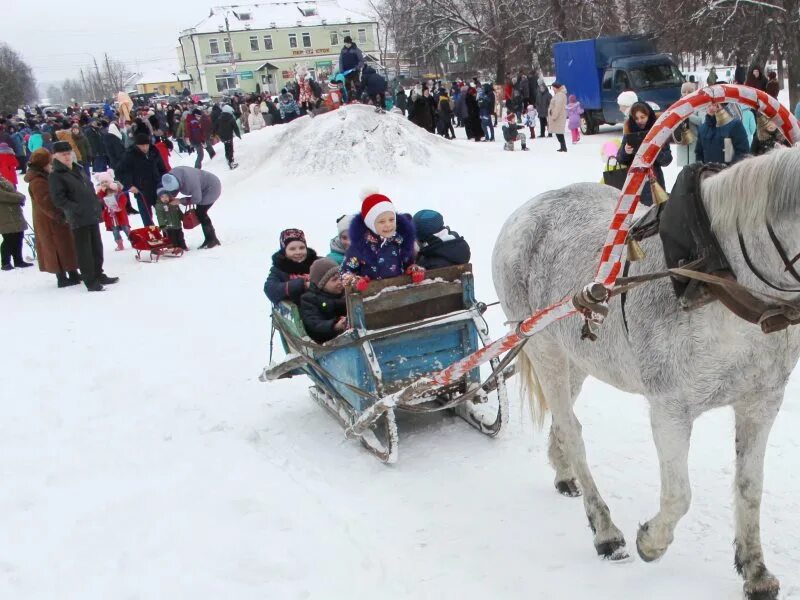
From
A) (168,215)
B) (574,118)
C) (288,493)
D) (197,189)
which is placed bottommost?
(288,493)

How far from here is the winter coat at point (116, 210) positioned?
12352mm

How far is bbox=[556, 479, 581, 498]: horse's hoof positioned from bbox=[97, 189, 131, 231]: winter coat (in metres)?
10.4

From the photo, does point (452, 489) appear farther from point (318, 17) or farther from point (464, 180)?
point (318, 17)

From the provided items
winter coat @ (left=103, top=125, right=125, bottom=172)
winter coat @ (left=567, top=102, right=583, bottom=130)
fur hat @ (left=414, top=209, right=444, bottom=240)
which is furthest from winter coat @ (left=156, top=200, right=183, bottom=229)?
winter coat @ (left=567, top=102, right=583, bottom=130)

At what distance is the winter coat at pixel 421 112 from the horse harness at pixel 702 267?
22033 millimetres

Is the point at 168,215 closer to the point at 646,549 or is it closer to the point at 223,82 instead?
the point at 646,549

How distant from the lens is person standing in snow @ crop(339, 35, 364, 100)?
678 inches

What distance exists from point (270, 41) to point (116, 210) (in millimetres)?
66722

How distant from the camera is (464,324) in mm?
4734

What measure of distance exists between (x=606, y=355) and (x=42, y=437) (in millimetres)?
4216

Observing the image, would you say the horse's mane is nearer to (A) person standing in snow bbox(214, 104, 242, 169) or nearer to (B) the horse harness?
(B) the horse harness

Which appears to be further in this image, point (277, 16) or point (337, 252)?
point (277, 16)

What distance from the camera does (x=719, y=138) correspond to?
7352 millimetres

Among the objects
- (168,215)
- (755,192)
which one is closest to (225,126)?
(168,215)
